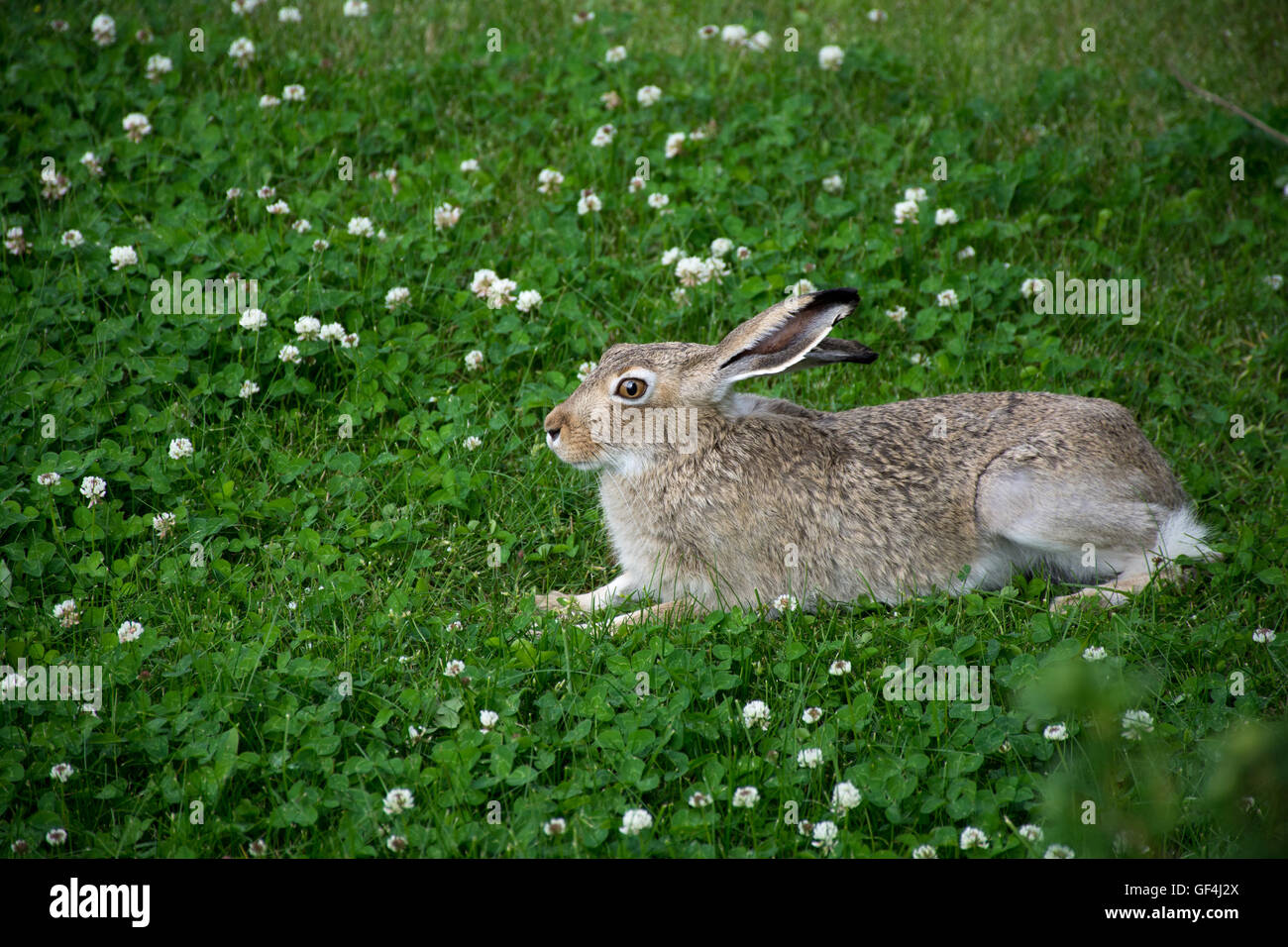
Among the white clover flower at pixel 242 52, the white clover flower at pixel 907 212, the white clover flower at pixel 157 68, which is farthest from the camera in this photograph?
the white clover flower at pixel 242 52

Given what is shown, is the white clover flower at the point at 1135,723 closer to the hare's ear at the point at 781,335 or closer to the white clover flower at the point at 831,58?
the hare's ear at the point at 781,335

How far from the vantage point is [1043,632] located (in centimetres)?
524

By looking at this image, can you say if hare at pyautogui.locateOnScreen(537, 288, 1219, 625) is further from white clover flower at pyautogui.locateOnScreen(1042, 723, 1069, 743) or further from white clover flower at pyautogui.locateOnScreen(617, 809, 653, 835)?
white clover flower at pyautogui.locateOnScreen(617, 809, 653, 835)

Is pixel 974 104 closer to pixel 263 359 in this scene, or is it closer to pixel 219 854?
pixel 263 359

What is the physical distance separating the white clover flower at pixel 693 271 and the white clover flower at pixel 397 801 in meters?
3.87

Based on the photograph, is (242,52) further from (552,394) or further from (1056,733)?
(1056,733)

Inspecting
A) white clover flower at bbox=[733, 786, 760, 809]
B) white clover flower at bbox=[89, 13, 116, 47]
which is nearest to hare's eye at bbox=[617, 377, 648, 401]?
white clover flower at bbox=[733, 786, 760, 809]

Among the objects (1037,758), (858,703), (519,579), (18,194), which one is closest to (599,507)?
(519,579)

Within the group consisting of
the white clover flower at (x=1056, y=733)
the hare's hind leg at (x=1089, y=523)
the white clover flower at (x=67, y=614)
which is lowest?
the white clover flower at (x=1056, y=733)

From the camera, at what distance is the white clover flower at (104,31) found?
8633 millimetres

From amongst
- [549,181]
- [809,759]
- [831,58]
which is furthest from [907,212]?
[809,759]

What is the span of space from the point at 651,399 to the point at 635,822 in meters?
2.28

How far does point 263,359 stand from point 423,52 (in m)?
3.51

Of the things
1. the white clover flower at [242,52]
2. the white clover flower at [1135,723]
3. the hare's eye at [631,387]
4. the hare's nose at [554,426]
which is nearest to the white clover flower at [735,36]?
the white clover flower at [242,52]
